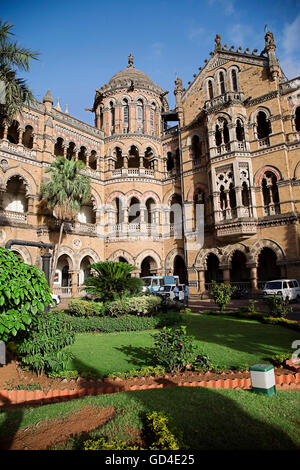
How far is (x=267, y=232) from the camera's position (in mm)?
21531

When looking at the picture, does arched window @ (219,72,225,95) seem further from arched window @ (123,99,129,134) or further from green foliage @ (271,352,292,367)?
green foliage @ (271,352,292,367)

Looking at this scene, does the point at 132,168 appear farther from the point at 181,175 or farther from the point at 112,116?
the point at 112,116

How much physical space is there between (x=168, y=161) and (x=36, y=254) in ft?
54.1

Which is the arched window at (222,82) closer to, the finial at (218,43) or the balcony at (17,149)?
the finial at (218,43)

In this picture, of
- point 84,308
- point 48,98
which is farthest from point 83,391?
point 48,98

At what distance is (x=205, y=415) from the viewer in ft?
13.5

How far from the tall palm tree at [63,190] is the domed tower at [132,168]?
5.92m

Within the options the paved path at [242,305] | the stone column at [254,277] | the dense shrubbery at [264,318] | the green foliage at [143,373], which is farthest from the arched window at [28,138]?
the green foliage at [143,373]

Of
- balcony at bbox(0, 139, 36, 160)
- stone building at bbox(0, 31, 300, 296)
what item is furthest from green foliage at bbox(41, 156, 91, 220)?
balcony at bbox(0, 139, 36, 160)

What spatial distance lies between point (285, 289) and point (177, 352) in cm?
1422

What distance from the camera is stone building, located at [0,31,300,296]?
2156 centimetres

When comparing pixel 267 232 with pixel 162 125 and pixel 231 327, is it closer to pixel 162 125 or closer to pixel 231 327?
pixel 231 327

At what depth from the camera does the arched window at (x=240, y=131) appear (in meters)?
23.5

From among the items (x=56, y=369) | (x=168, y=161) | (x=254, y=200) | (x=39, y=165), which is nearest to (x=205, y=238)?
(x=254, y=200)
